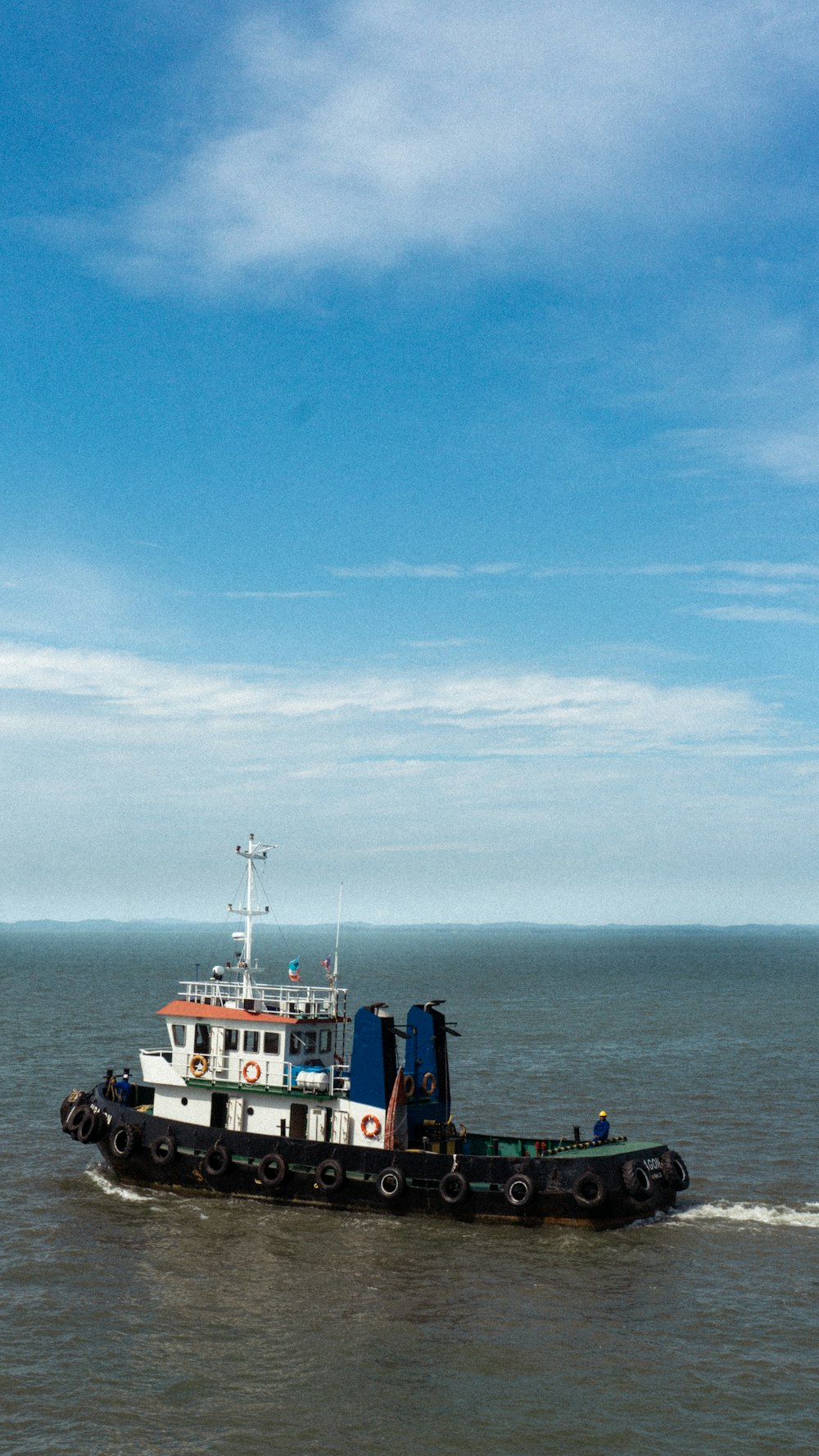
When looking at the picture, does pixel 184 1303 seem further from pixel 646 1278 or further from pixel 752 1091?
pixel 752 1091

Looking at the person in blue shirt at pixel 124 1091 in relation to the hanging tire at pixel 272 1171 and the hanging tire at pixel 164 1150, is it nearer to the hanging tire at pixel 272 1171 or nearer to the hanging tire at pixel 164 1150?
the hanging tire at pixel 164 1150

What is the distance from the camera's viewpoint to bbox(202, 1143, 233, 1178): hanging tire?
2675 cm

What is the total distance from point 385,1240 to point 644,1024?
152ft

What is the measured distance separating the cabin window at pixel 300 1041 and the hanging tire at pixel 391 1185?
3.85 metres

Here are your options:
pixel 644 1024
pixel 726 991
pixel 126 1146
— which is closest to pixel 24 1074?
pixel 126 1146

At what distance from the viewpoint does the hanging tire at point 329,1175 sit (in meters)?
25.9

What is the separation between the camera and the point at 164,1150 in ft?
90.7

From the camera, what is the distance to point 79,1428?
16.0m

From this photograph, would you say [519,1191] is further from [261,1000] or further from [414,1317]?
[261,1000]

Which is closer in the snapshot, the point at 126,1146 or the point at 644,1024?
the point at 126,1146

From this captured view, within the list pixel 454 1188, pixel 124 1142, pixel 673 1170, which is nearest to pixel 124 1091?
pixel 124 1142

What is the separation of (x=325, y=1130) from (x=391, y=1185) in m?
2.37

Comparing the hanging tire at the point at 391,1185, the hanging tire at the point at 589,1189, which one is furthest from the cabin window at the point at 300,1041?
the hanging tire at the point at 589,1189

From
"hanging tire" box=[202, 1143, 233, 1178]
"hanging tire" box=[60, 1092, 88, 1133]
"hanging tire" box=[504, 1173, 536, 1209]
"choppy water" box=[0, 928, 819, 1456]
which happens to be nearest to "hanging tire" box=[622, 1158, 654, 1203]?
"choppy water" box=[0, 928, 819, 1456]
